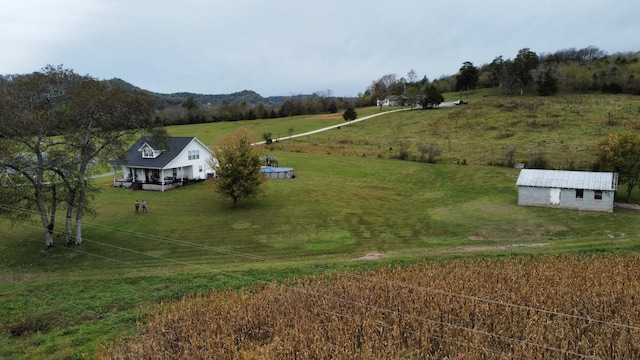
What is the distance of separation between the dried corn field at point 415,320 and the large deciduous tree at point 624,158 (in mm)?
21955

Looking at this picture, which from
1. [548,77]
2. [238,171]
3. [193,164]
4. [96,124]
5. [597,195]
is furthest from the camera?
[548,77]

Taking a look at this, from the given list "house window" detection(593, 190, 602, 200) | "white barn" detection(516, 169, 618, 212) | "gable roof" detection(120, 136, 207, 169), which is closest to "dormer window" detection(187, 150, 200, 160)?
"gable roof" detection(120, 136, 207, 169)

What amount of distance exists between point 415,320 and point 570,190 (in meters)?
26.6

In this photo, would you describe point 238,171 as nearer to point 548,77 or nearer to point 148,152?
point 148,152

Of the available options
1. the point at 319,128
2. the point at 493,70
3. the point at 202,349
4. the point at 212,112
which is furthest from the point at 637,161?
the point at 212,112

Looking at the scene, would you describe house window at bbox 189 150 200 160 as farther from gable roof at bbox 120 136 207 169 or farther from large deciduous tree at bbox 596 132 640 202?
large deciduous tree at bbox 596 132 640 202

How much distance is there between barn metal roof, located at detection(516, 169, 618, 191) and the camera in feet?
104

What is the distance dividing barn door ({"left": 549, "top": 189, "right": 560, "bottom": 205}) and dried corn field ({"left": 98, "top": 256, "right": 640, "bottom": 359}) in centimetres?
1882

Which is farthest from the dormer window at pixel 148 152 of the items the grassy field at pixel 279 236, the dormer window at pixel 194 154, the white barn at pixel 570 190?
the white barn at pixel 570 190

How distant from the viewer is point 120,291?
17375mm

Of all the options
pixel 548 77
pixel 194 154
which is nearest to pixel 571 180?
pixel 194 154

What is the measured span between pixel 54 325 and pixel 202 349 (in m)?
6.73

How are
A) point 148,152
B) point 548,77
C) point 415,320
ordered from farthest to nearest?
1. point 548,77
2. point 148,152
3. point 415,320

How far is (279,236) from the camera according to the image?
27.8 metres
